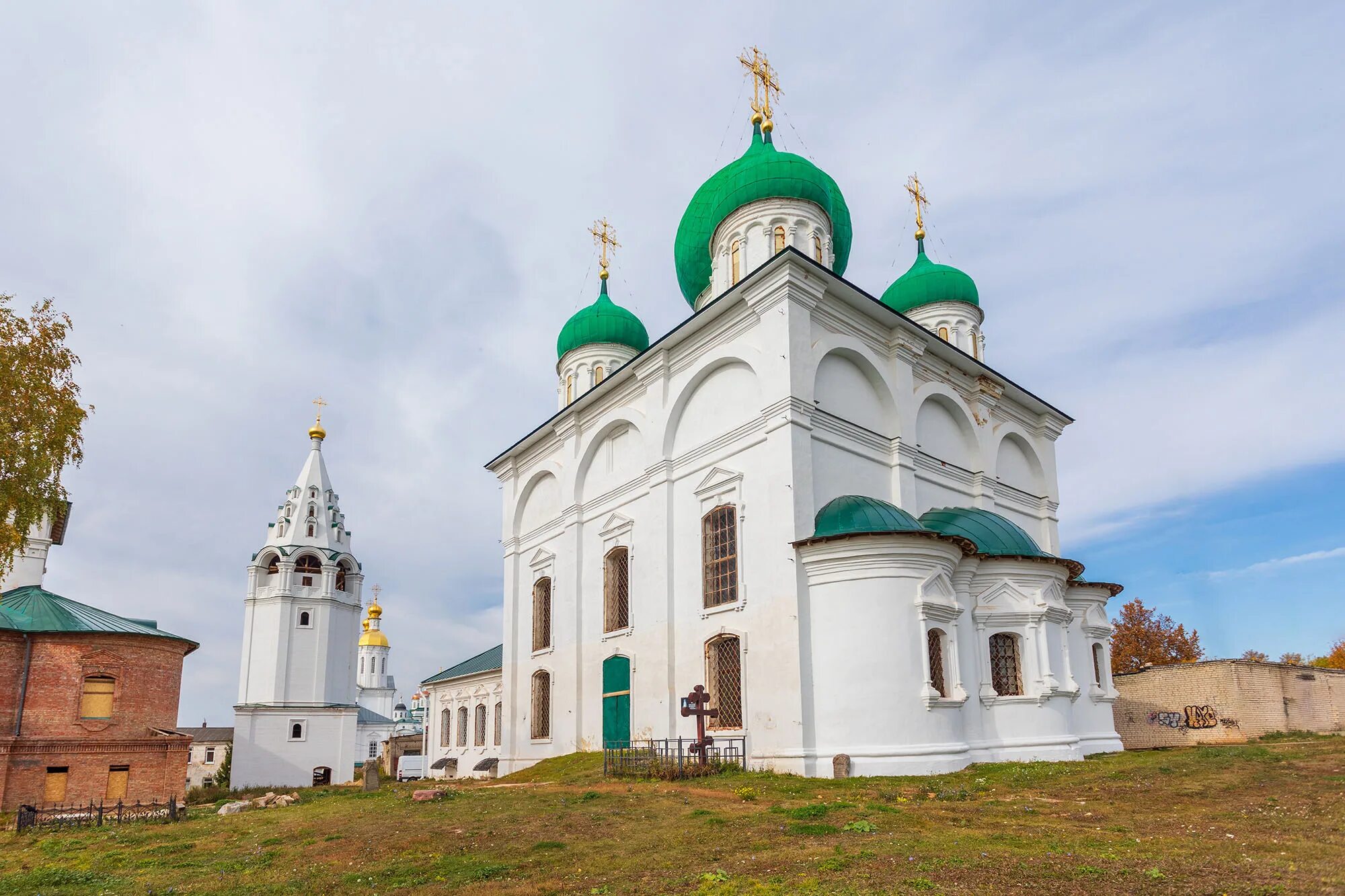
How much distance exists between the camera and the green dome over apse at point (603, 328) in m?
29.2

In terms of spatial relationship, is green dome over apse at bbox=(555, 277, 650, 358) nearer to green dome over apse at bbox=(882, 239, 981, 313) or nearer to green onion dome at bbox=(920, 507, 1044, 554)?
green dome over apse at bbox=(882, 239, 981, 313)

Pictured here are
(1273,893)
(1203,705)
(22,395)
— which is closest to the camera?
(1273,893)

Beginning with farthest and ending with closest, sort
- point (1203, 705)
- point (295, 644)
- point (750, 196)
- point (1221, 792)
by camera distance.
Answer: point (295, 644)
point (1203, 705)
point (750, 196)
point (1221, 792)

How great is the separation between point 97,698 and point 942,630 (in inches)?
887

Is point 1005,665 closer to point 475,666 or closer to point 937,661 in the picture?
point 937,661

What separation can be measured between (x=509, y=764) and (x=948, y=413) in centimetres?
1514

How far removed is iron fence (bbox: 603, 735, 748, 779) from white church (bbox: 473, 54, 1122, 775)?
30cm

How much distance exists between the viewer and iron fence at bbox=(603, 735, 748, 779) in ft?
51.2

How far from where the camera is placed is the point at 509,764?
25188mm

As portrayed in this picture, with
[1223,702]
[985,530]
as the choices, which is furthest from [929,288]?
[1223,702]

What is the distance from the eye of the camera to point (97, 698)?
2473 cm

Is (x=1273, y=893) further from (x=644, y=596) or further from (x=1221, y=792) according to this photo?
(x=644, y=596)

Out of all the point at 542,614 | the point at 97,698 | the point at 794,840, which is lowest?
the point at 794,840

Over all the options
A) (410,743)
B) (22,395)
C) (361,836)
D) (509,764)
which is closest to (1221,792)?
(361,836)
